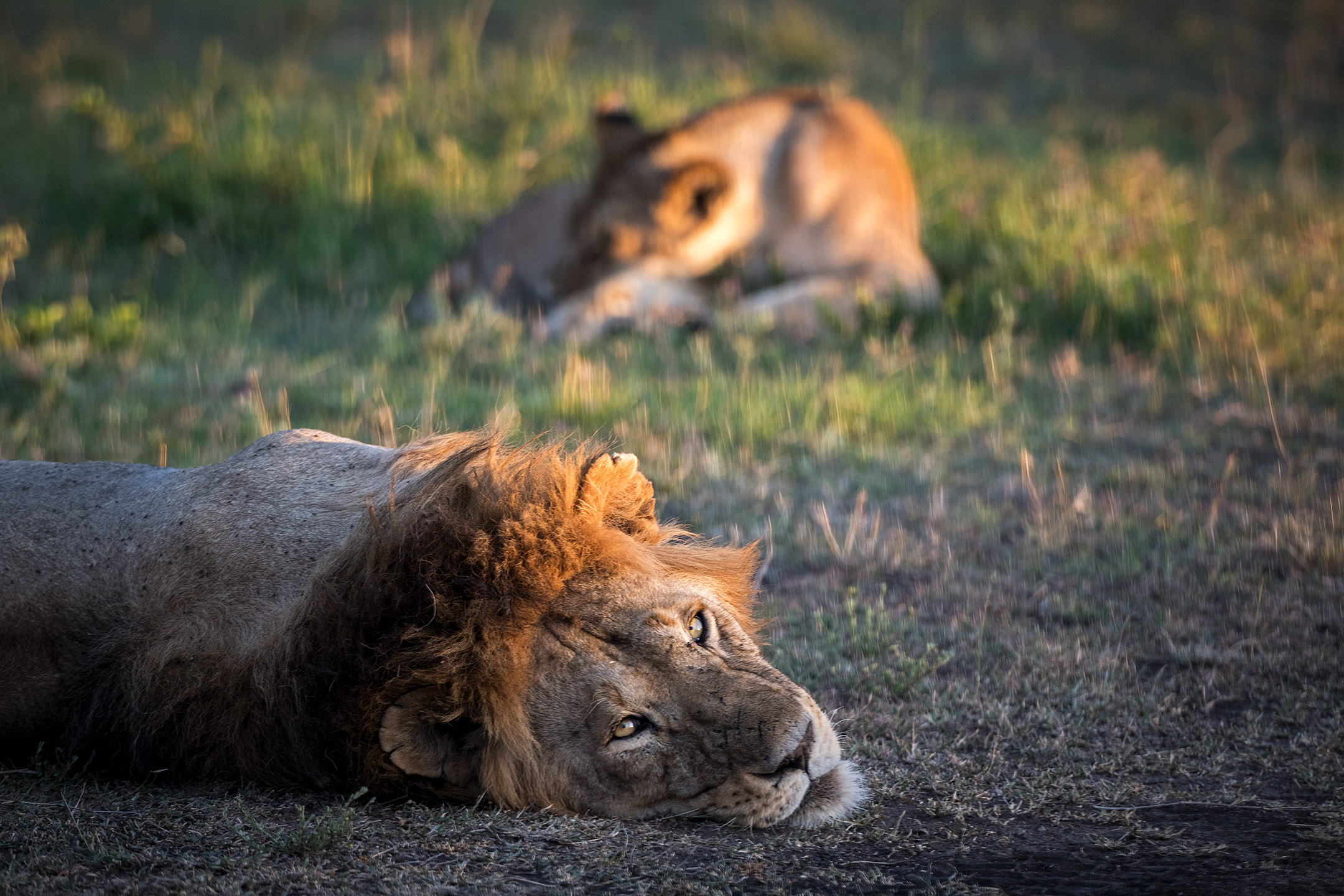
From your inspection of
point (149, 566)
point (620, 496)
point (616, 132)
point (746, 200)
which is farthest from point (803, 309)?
point (149, 566)

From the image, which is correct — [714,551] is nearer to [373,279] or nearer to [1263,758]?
[1263,758]

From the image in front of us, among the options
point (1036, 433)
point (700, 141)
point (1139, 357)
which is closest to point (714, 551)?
point (1036, 433)

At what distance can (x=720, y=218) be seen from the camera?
27.9ft

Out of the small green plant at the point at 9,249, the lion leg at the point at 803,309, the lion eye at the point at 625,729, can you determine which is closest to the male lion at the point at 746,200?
the lion leg at the point at 803,309

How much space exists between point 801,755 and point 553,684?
52 cm

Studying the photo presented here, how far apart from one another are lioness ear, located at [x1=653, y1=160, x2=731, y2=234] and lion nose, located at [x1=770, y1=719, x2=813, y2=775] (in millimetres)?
6260

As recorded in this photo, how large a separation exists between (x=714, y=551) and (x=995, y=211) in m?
6.29

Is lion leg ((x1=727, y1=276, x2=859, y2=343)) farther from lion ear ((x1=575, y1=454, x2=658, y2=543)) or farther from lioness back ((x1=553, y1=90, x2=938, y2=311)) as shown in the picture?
lion ear ((x1=575, y1=454, x2=658, y2=543))

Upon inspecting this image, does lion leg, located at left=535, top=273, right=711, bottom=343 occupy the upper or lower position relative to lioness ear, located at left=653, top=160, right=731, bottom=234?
lower

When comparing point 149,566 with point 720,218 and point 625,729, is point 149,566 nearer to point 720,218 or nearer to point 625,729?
point 625,729

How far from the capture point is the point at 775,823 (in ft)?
8.48

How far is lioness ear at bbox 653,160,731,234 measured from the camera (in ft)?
27.4

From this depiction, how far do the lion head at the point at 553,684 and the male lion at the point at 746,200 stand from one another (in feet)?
18.1

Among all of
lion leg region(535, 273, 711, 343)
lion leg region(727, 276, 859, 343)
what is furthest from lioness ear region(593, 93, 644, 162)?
lion leg region(727, 276, 859, 343)
